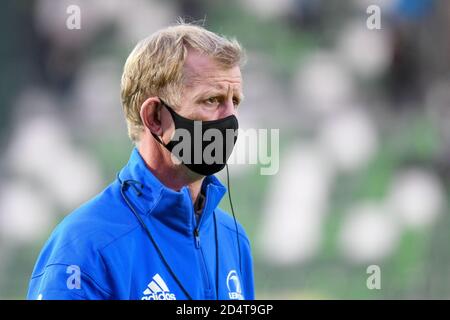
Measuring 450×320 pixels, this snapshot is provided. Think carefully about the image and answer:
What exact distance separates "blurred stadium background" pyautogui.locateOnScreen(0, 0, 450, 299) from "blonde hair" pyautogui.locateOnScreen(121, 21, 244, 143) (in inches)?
151

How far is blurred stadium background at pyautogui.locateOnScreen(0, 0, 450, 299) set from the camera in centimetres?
611

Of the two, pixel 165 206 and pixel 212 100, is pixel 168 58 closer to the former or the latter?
pixel 212 100

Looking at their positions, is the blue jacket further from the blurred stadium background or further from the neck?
the blurred stadium background

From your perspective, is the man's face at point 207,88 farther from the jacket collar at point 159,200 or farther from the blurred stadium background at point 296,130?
the blurred stadium background at point 296,130

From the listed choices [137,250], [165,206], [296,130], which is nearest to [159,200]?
[165,206]

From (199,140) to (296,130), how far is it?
4196 mm

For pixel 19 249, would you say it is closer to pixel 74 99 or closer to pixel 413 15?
pixel 74 99

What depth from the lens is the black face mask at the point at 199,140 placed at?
2293 mm

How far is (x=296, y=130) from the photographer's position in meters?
6.49

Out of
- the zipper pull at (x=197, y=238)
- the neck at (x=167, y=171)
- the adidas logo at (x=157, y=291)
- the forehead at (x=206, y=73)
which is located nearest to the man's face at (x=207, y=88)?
the forehead at (x=206, y=73)

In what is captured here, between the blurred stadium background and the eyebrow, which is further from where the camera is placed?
the blurred stadium background

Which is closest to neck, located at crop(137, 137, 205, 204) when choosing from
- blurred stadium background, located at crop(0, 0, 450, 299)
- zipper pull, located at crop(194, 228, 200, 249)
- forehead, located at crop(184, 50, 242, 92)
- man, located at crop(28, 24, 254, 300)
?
man, located at crop(28, 24, 254, 300)

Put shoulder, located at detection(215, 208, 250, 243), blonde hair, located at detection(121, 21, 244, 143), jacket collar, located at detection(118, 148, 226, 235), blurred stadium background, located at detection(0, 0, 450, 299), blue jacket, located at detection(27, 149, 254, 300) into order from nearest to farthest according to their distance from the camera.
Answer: blue jacket, located at detection(27, 149, 254, 300)
jacket collar, located at detection(118, 148, 226, 235)
blonde hair, located at detection(121, 21, 244, 143)
shoulder, located at detection(215, 208, 250, 243)
blurred stadium background, located at detection(0, 0, 450, 299)

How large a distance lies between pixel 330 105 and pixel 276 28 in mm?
804
